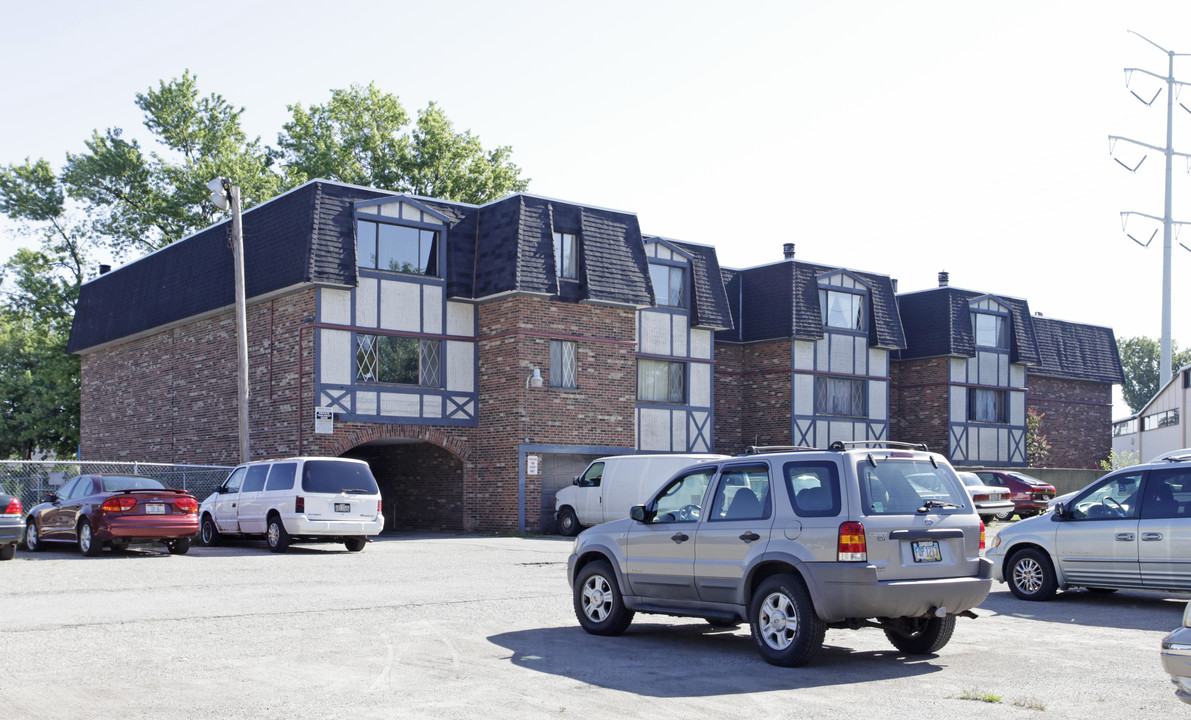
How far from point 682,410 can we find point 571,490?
7.55 meters

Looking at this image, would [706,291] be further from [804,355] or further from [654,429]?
[654,429]

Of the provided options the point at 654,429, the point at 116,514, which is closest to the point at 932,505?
the point at 116,514

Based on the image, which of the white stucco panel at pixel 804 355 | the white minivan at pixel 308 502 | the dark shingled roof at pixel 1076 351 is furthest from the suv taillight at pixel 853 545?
the dark shingled roof at pixel 1076 351

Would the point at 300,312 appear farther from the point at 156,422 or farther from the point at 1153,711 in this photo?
the point at 1153,711

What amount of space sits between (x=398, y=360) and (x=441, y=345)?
134 cm

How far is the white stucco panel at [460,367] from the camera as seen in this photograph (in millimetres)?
30375

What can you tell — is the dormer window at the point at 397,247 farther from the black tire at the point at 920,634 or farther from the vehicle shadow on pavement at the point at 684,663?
the black tire at the point at 920,634

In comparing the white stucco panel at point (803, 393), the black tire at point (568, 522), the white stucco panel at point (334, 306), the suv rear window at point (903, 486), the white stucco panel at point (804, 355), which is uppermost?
the white stucco panel at point (334, 306)

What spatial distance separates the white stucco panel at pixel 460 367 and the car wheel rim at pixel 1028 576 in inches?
707

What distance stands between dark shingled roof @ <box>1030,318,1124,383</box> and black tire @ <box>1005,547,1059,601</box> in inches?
1430

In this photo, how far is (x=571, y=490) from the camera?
93.2ft

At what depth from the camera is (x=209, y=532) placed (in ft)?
77.6

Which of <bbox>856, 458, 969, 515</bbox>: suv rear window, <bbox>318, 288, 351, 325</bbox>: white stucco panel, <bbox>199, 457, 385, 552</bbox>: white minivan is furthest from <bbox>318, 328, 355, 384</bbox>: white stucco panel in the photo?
<bbox>856, 458, 969, 515</bbox>: suv rear window

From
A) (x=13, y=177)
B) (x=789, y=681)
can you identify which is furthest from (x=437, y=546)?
(x=13, y=177)
